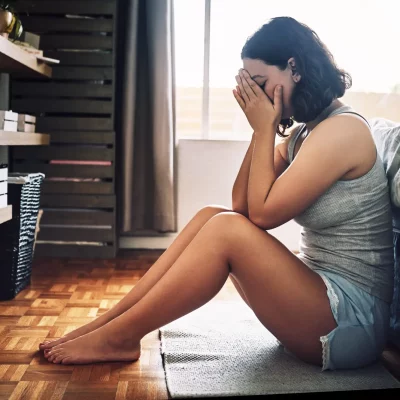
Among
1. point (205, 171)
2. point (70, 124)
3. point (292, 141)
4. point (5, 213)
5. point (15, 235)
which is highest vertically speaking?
point (70, 124)

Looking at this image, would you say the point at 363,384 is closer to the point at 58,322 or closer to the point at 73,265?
the point at 58,322

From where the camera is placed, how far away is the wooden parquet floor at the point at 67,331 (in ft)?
4.58

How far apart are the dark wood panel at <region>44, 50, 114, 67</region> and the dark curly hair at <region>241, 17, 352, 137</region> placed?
1547mm

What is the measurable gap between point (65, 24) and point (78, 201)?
0.86 m

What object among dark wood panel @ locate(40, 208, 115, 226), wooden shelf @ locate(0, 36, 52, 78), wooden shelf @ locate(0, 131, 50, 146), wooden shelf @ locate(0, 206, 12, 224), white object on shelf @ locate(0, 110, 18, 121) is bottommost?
dark wood panel @ locate(40, 208, 115, 226)

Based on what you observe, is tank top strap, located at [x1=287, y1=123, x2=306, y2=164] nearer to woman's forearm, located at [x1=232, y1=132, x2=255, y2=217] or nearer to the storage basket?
woman's forearm, located at [x1=232, y1=132, x2=255, y2=217]

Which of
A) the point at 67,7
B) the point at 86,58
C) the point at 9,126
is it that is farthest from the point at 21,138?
the point at 67,7

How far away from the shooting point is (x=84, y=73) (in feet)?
9.64

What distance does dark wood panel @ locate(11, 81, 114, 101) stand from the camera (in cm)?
294

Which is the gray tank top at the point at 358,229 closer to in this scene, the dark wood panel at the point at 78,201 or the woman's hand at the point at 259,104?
the woman's hand at the point at 259,104

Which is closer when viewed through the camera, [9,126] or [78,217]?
[9,126]

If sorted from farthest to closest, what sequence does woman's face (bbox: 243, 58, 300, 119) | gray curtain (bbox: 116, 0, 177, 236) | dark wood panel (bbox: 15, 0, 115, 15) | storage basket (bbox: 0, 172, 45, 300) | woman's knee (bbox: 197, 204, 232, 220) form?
gray curtain (bbox: 116, 0, 177, 236) → dark wood panel (bbox: 15, 0, 115, 15) → storage basket (bbox: 0, 172, 45, 300) → woman's knee (bbox: 197, 204, 232, 220) → woman's face (bbox: 243, 58, 300, 119)

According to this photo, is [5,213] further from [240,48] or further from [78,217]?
[240,48]

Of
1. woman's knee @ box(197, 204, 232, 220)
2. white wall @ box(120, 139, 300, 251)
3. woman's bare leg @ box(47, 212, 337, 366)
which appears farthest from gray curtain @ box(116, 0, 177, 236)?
woman's bare leg @ box(47, 212, 337, 366)
